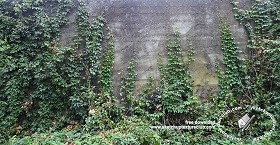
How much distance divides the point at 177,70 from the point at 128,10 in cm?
164

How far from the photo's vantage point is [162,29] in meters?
5.70

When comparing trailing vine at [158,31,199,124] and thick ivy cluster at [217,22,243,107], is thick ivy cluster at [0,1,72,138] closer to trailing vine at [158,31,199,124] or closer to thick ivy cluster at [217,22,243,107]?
trailing vine at [158,31,199,124]

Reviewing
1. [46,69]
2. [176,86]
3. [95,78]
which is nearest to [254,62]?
[176,86]

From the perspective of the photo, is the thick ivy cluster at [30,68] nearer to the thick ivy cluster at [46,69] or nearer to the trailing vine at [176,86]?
the thick ivy cluster at [46,69]

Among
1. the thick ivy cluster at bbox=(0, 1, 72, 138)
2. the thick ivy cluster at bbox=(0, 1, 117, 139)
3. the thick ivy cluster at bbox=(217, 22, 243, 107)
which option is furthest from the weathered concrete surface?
the thick ivy cluster at bbox=(0, 1, 72, 138)

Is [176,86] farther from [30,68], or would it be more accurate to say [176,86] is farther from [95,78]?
[30,68]

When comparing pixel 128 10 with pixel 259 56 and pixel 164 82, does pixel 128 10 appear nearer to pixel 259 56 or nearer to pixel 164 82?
pixel 164 82

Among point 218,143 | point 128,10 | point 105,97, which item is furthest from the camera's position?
point 128,10

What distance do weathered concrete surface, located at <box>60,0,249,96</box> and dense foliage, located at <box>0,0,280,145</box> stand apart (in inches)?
5.7

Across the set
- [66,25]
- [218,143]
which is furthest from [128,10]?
[218,143]

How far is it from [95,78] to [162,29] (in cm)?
174

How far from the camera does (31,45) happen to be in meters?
5.42

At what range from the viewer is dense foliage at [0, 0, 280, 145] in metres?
5.23

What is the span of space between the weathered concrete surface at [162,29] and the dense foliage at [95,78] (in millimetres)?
145
